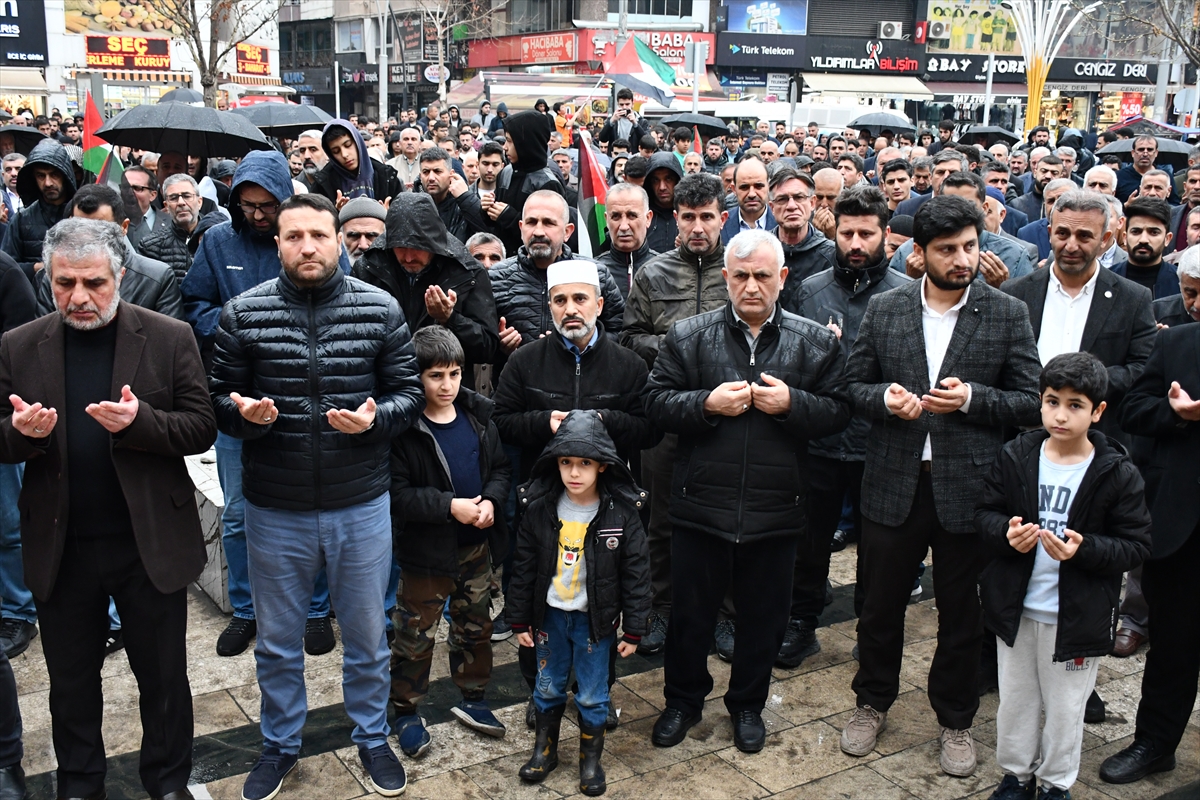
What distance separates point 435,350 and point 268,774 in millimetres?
1893

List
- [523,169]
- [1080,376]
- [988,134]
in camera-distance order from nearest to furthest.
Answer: [1080,376] < [523,169] < [988,134]

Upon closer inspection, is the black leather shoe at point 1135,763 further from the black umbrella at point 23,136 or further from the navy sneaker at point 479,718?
the black umbrella at point 23,136

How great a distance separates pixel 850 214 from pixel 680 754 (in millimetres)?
2838

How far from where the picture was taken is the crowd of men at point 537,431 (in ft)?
13.4

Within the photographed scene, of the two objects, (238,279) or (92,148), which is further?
(92,148)

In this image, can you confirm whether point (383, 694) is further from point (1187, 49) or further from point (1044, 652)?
point (1187, 49)

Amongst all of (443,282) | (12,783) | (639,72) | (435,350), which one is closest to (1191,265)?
(435,350)

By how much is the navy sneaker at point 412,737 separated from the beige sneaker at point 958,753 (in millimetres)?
2288

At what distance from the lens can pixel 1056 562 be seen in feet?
13.7

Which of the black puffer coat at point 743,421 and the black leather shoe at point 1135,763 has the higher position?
the black puffer coat at point 743,421

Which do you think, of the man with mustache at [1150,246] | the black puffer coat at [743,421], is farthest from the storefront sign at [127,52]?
the black puffer coat at [743,421]

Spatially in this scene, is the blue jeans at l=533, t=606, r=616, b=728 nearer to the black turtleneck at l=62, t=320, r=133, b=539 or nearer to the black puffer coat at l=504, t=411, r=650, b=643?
the black puffer coat at l=504, t=411, r=650, b=643

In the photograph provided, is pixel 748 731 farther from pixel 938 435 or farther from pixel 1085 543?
pixel 1085 543

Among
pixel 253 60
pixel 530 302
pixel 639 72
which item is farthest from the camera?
pixel 253 60
